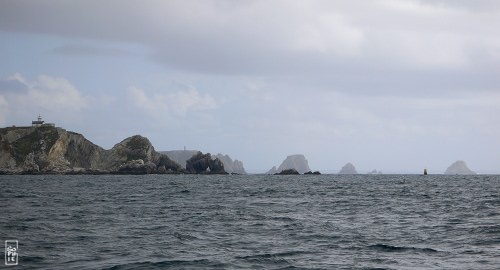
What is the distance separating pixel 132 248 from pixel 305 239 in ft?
31.9

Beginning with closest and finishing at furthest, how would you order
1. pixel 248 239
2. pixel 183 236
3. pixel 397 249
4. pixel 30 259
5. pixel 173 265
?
pixel 173 265 → pixel 30 259 → pixel 397 249 → pixel 248 239 → pixel 183 236

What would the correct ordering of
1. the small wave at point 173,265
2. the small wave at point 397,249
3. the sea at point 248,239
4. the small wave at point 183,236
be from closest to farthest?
the small wave at point 173,265
the sea at point 248,239
the small wave at point 397,249
the small wave at point 183,236

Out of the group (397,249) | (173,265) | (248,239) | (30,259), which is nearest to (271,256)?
(173,265)

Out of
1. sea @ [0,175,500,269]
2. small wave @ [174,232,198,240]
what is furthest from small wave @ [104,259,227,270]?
small wave @ [174,232,198,240]

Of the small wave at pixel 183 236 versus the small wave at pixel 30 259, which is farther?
the small wave at pixel 183 236

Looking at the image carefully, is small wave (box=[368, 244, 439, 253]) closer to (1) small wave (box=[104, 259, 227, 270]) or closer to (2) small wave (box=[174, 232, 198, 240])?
(1) small wave (box=[104, 259, 227, 270])

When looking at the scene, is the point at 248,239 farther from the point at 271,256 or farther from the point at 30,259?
the point at 30,259

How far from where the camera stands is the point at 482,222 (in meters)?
37.6

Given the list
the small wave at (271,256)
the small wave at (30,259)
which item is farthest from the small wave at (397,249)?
the small wave at (30,259)

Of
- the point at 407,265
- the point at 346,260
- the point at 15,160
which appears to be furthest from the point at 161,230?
the point at 15,160

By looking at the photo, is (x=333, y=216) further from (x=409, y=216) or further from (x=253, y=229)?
(x=253, y=229)

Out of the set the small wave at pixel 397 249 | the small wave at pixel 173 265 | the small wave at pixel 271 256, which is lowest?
the small wave at pixel 173 265

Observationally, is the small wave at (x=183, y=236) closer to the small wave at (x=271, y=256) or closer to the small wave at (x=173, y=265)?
the small wave at (x=271, y=256)

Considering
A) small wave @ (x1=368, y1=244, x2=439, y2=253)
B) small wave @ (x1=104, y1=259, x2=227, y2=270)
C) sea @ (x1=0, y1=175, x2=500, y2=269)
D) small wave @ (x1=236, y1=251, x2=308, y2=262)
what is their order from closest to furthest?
small wave @ (x1=104, y1=259, x2=227, y2=270), sea @ (x1=0, y1=175, x2=500, y2=269), small wave @ (x1=236, y1=251, x2=308, y2=262), small wave @ (x1=368, y1=244, x2=439, y2=253)
